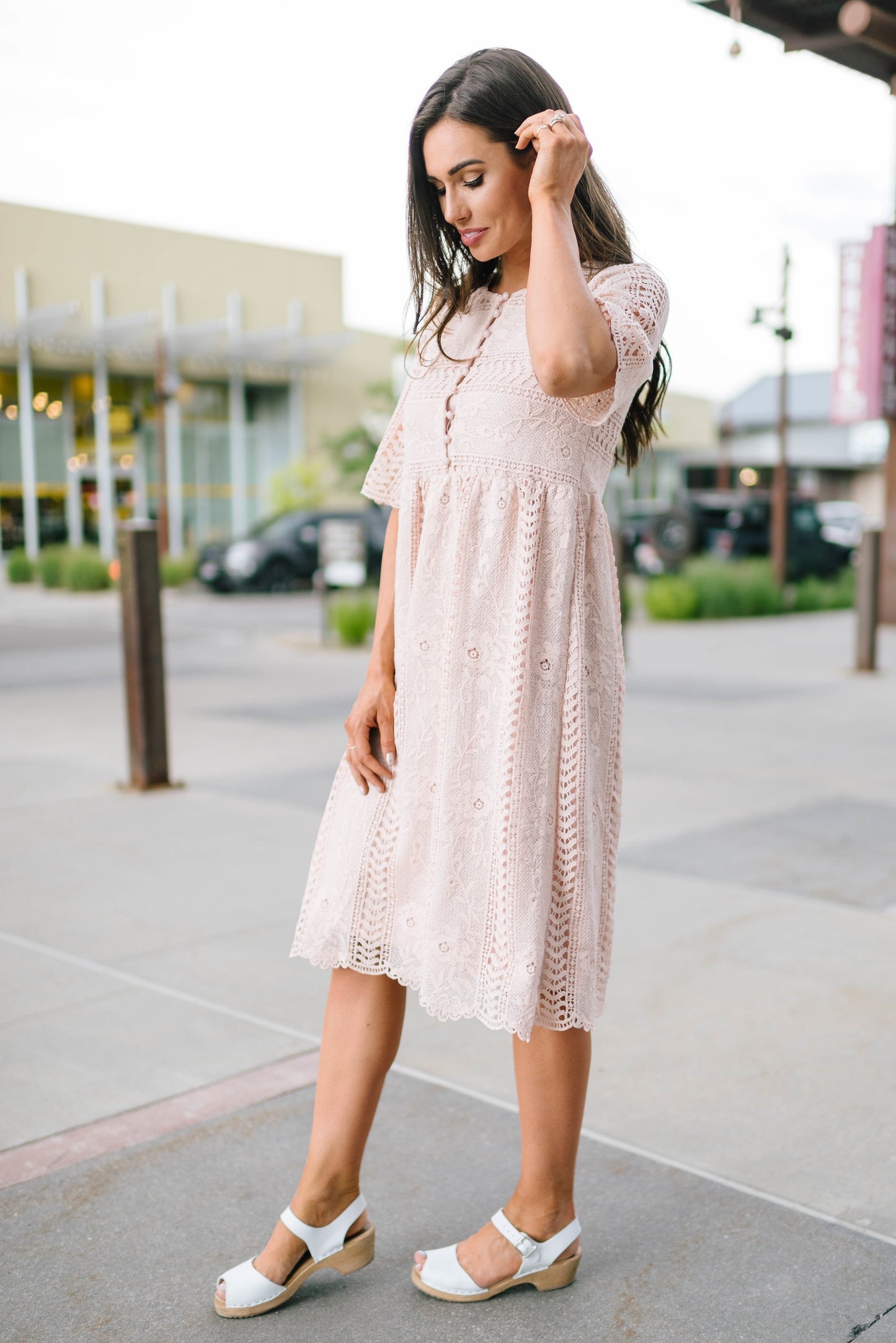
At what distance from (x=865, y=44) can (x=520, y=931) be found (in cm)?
265

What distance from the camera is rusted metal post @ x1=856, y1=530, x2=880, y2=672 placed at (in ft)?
34.0

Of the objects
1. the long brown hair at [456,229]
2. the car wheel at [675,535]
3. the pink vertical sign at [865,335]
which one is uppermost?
the pink vertical sign at [865,335]

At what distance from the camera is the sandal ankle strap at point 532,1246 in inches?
83.7

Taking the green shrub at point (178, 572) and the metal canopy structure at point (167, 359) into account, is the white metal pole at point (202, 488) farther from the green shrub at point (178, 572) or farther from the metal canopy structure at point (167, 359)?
the green shrub at point (178, 572)

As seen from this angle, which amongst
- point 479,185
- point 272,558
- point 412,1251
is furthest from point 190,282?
point 412,1251

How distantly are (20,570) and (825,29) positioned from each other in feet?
85.1

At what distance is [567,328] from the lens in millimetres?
1846

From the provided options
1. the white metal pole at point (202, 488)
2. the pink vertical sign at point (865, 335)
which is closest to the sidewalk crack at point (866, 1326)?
the pink vertical sign at point (865, 335)

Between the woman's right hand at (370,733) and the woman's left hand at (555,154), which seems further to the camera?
the woman's right hand at (370,733)

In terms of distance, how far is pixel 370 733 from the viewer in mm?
2174

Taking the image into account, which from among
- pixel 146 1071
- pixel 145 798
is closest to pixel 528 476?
pixel 146 1071

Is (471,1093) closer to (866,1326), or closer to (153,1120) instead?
(153,1120)

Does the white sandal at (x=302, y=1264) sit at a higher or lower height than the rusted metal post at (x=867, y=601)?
lower

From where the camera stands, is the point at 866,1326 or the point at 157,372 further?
the point at 157,372
